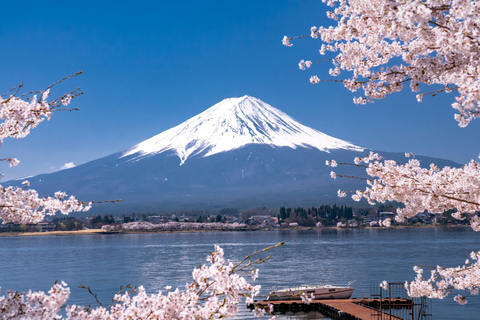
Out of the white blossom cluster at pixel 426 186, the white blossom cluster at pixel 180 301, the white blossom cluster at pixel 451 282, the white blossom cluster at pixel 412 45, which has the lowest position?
the white blossom cluster at pixel 451 282

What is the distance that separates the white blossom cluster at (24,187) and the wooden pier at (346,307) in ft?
75.3

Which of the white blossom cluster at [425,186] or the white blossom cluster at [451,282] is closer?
the white blossom cluster at [425,186]

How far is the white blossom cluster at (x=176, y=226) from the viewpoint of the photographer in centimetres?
17850

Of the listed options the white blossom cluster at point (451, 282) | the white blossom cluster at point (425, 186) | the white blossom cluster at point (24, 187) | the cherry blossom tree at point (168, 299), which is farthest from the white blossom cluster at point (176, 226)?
the cherry blossom tree at point (168, 299)

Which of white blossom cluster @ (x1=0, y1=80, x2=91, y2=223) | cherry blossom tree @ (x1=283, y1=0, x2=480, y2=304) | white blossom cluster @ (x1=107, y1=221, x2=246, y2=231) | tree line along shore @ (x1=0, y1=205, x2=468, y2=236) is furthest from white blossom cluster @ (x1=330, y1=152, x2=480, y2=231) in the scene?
white blossom cluster @ (x1=107, y1=221, x2=246, y2=231)

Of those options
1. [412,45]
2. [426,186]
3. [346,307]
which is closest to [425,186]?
[426,186]

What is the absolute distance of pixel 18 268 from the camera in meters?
61.5

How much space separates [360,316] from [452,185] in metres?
21.0

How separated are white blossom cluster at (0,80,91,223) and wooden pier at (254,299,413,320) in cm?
2294

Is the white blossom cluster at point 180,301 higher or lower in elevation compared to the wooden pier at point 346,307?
higher

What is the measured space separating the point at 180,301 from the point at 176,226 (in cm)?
18007

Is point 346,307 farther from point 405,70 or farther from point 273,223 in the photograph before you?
point 273,223

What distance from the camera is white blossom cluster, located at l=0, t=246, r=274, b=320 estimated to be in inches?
166

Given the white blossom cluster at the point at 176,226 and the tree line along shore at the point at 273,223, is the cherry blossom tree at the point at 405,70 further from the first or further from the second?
the white blossom cluster at the point at 176,226
